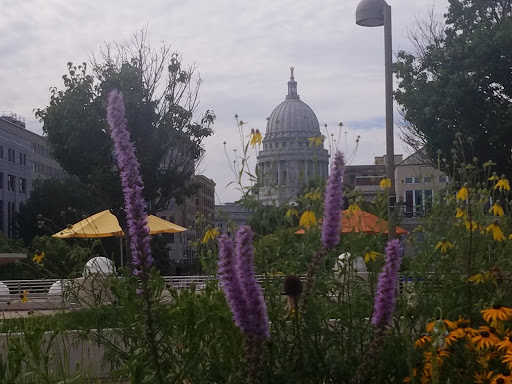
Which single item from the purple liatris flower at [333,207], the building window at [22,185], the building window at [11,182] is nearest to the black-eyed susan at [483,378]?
the purple liatris flower at [333,207]

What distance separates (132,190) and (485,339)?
1.94 metres

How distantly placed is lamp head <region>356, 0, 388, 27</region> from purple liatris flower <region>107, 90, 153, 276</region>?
622 cm

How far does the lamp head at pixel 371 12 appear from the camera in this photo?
867 centimetres

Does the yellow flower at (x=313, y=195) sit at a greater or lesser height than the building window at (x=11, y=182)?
lesser

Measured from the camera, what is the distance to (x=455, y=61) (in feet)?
79.9

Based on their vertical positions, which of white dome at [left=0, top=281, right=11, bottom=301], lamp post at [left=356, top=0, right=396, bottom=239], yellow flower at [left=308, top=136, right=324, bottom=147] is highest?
lamp post at [left=356, top=0, right=396, bottom=239]

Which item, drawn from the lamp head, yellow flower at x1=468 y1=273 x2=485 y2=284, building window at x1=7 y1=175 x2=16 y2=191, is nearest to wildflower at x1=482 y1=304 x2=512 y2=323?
yellow flower at x1=468 y1=273 x2=485 y2=284

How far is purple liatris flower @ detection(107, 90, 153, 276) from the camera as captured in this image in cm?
287

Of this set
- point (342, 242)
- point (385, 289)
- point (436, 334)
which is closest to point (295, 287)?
point (385, 289)

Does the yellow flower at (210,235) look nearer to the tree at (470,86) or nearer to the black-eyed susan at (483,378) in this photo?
the black-eyed susan at (483,378)

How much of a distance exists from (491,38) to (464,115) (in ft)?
7.83

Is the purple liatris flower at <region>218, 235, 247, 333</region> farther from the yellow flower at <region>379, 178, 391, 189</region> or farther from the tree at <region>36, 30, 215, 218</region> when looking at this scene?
the tree at <region>36, 30, 215, 218</region>

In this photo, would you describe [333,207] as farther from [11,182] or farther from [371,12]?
[11,182]

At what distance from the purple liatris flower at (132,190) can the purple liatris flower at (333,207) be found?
659mm
